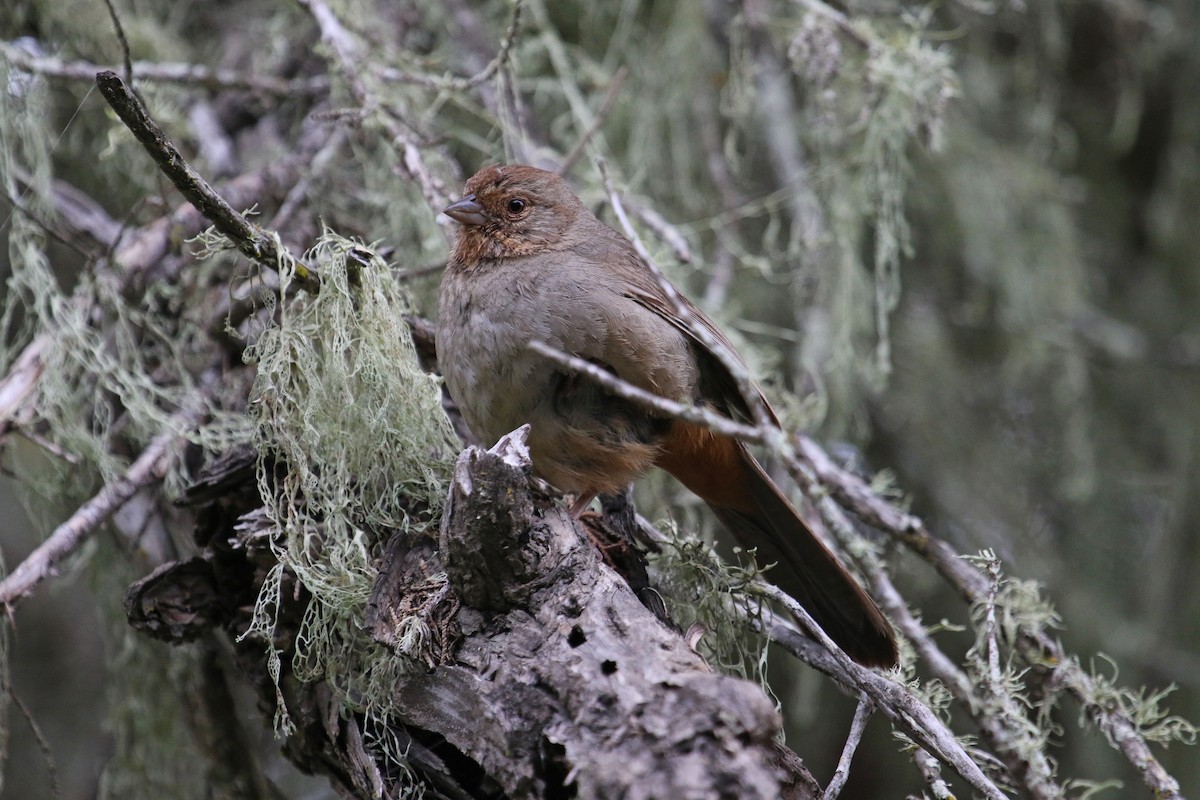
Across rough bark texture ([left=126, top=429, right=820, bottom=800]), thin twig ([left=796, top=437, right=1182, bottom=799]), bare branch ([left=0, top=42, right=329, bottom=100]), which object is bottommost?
thin twig ([left=796, top=437, right=1182, bottom=799])

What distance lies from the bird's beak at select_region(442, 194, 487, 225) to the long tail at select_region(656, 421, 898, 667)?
0.94 m

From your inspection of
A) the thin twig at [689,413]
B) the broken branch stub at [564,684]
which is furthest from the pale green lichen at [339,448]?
the thin twig at [689,413]

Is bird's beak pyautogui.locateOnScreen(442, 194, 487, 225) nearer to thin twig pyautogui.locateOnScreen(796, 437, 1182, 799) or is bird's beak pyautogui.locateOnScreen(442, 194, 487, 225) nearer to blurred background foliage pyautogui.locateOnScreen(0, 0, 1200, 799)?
blurred background foliage pyautogui.locateOnScreen(0, 0, 1200, 799)

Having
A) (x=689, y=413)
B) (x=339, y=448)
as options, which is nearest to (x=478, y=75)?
(x=339, y=448)

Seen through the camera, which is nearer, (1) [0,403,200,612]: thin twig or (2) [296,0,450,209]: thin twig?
(1) [0,403,200,612]: thin twig

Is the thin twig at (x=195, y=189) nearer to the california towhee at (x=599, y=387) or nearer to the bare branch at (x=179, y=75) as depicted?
the california towhee at (x=599, y=387)

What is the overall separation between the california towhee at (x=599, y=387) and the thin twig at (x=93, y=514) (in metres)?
0.79

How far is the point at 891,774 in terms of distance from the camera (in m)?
4.97

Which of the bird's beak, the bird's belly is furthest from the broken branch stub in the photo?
the bird's beak

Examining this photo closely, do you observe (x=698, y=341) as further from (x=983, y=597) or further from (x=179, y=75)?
(x=179, y=75)

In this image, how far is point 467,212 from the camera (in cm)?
335

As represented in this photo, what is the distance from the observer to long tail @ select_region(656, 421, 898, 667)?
286cm

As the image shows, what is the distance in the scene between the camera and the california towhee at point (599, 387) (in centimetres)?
288

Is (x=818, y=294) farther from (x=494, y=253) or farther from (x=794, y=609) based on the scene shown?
(x=794, y=609)
